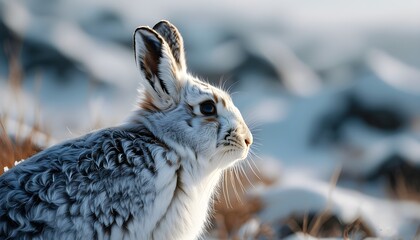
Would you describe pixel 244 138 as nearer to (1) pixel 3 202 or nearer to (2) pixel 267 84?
(1) pixel 3 202

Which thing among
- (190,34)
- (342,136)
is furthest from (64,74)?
(342,136)

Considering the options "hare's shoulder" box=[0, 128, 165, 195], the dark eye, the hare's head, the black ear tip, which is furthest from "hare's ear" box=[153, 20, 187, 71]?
"hare's shoulder" box=[0, 128, 165, 195]

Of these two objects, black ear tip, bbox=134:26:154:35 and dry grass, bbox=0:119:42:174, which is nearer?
black ear tip, bbox=134:26:154:35

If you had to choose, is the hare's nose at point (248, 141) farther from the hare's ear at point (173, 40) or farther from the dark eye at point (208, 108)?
the hare's ear at point (173, 40)

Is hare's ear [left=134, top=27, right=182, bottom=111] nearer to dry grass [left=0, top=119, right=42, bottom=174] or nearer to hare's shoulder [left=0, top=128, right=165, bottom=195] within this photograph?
hare's shoulder [left=0, top=128, right=165, bottom=195]

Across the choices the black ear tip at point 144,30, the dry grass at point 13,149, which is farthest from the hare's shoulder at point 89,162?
the dry grass at point 13,149

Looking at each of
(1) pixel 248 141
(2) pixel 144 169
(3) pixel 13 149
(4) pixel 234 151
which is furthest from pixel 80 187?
(3) pixel 13 149
